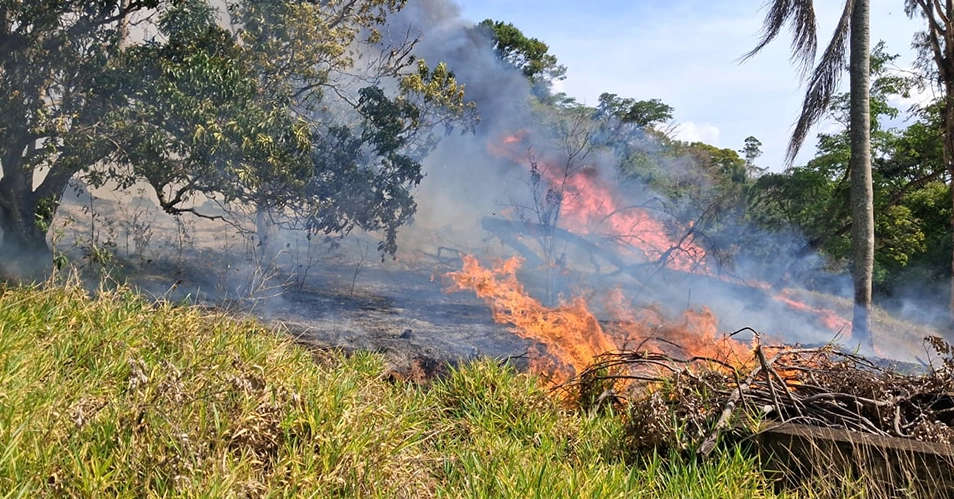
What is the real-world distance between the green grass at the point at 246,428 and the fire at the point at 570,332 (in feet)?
4.40

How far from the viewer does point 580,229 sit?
16.4 meters

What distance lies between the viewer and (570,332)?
24.8 ft

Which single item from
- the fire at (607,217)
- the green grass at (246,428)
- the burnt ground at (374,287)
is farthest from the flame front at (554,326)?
the fire at (607,217)

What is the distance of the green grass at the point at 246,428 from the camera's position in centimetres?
295

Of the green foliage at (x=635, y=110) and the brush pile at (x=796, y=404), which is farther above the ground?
the green foliage at (x=635, y=110)

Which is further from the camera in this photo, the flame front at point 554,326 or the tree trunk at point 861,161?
the tree trunk at point 861,161

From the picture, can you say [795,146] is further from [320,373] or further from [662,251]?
[320,373]

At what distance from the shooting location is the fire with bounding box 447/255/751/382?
6.81m

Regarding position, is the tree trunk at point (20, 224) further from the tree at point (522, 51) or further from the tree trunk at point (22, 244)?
the tree at point (522, 51)

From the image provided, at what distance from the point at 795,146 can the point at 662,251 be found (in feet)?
15.9

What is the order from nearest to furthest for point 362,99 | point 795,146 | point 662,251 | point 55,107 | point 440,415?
1. point 440,415
2. point 55,107
3. point 362,99
4. point 795,146
5. point 662,251

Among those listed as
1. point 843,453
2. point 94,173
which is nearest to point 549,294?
point 94,173

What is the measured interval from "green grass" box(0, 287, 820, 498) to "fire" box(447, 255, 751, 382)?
4.40 ft

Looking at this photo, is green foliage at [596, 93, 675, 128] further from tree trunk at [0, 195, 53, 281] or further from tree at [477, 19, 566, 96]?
tree trunk at [0, 195, 53, 281]
